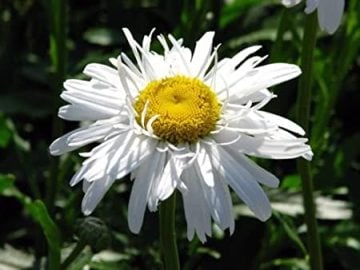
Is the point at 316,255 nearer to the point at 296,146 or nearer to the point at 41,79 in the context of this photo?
the point at 296,146

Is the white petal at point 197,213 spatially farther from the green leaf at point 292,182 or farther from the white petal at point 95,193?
the green leaf at point 292,182

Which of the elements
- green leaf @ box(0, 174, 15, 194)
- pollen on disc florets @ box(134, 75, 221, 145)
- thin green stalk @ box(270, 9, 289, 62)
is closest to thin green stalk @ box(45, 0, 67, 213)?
green leaf @ box(0, 174, 15, 194)

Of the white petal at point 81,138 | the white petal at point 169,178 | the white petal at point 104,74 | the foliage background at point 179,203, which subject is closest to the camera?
the white petal at point 169,178

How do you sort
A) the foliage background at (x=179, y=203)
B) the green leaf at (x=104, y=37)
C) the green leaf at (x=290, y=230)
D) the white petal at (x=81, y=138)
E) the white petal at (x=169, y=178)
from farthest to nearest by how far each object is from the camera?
1. the green leaf at (x=104, y=37)
2. the foliage background at (x=179, y=203)
3. the green leaf at (x=290, y=230)
4. the white petal at (x=81, y=138)
5. the white petal at (x=169, y=178)

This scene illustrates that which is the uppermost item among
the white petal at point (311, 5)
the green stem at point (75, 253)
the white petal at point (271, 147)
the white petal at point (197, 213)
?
the white petal at point (311, 5)

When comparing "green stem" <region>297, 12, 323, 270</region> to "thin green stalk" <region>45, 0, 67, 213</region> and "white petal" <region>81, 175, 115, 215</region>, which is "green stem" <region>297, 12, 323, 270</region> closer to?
"white petal" <region>81, 175, 115, 215</region>

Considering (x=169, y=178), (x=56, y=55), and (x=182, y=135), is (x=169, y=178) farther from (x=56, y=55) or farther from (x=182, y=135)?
(x=56, y=55)

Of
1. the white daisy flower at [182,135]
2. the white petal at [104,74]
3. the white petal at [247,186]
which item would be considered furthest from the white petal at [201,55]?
the white petal at [247,186]
